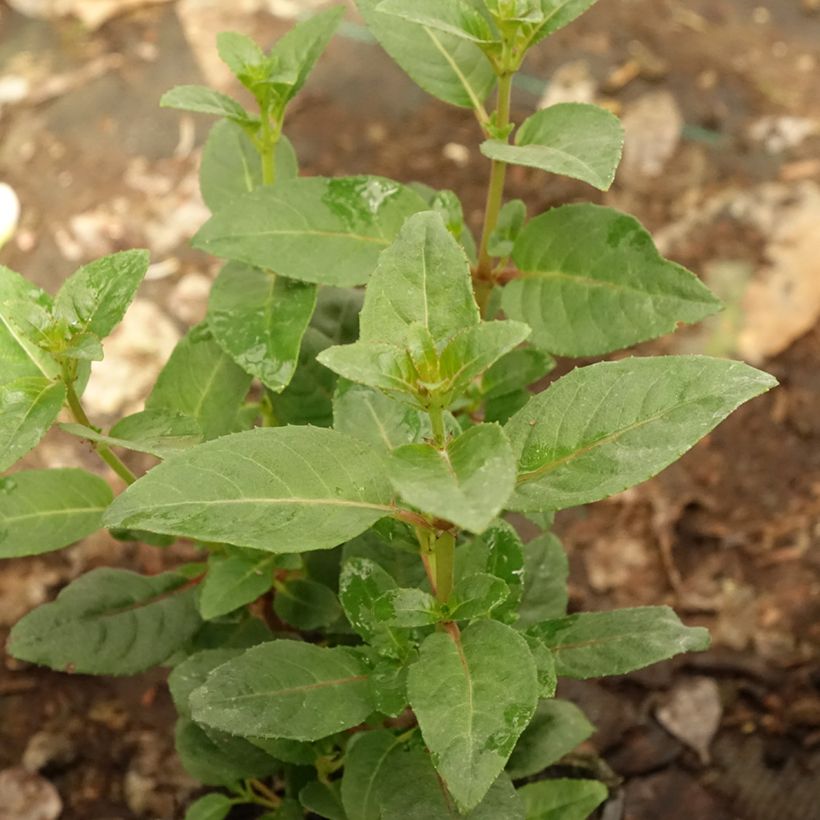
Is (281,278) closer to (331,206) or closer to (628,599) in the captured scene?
(331,206)

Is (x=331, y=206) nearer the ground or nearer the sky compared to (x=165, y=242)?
nearer the sky

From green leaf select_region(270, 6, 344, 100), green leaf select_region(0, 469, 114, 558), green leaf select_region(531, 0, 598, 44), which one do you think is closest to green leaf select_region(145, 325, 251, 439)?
green leaf select_region(0, 469, 114, 558)

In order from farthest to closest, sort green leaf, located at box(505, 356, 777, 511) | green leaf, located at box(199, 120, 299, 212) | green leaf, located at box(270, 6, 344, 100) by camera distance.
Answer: green leaf, located at box(199, 120, 299, 212), green leaf, located at box(270, 6, 344, 100), green leaf, located at box(505, 356, 777, 511)

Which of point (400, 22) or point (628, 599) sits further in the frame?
point (628, 599)

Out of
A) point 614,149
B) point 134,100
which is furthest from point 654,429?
point 134,100

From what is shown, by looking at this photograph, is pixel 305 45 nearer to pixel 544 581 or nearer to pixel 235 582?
pixel 235 582

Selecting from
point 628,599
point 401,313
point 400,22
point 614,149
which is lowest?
point 628,599

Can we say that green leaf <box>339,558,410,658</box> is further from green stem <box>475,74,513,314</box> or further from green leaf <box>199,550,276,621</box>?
green stem <box>475,74,513,314</box>
